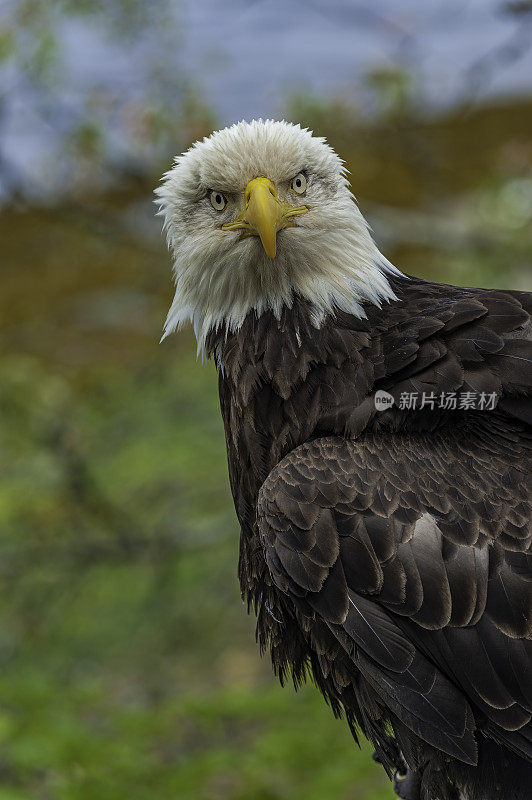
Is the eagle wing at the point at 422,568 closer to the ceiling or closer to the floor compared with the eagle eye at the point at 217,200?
closer to the floor

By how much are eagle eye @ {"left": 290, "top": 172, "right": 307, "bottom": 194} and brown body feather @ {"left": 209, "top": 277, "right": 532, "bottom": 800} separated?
1.34 feet

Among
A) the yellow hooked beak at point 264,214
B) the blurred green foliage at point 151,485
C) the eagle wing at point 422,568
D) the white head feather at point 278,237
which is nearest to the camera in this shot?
the eagle wing at point 422,568

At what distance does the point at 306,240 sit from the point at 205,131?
3.64 metres

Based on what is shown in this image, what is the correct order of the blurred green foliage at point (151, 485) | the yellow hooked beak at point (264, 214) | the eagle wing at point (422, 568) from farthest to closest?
the blurred green foliage at point (151, 485) < the yellow hooked beak at point (264, 214) < the eagle wing at point (422, 568)

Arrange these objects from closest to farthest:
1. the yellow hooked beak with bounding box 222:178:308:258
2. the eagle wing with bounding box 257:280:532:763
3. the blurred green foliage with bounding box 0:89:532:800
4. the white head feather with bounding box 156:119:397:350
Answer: the eagle wing with bounding box 257:280:532:763 → the yellow hooked beak with bounding box 222:178:308:258 → the white head feather with bounding box 156:119:397:350 → the blurred green foliage with bounding box 0:89:532:800

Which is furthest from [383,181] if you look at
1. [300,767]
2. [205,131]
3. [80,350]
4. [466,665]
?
[466,665]

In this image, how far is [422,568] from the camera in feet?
8.77

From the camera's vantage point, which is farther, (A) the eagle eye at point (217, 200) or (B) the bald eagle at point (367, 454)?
(A) the eagle eye at point (217, 200)

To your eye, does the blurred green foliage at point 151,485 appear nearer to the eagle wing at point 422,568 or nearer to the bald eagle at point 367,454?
the bald eagle at point 367,454

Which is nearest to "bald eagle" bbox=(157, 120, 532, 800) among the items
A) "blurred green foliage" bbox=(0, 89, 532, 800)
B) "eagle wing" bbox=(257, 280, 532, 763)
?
"eagle wing" bbox=(257, 280, 532, 763)

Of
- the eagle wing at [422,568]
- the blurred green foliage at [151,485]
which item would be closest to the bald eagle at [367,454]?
the eagle wing at [422,568]

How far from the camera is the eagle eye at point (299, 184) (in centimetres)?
318

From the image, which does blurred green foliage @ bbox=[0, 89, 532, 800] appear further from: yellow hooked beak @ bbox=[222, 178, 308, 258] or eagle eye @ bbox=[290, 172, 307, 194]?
eagle eye @ bbox=[290, 172, 307, 194]

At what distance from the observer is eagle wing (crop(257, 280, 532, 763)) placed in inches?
104
